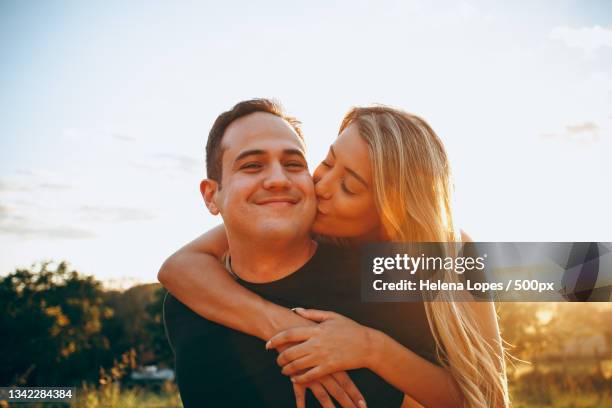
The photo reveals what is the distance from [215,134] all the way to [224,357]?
1.24 m

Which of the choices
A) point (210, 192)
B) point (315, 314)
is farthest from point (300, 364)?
point (210, 192)

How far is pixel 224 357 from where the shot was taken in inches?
107

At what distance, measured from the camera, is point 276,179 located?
8.93 ft

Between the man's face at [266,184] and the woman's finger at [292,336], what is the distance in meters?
0.47

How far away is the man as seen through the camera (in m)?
2.67

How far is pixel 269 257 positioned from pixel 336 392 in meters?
0.77

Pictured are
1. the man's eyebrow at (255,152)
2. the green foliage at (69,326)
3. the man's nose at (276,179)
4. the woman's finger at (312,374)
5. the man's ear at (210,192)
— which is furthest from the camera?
the green foliage at (69,326)

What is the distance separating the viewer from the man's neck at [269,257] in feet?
9.40

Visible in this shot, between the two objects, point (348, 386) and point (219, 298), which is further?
point (219, 298)

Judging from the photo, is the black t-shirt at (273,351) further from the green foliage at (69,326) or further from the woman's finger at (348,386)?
the green foliage at (69,326)

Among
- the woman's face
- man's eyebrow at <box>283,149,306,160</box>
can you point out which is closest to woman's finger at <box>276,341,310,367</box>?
the woman's face

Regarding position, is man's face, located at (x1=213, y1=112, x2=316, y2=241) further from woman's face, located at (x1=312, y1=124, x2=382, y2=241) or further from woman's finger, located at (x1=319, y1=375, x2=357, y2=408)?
woman's finger, located at (x1=319, y1=375, x2=357, y2=408)

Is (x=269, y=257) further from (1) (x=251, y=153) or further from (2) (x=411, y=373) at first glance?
(2) (x=411, y=373)

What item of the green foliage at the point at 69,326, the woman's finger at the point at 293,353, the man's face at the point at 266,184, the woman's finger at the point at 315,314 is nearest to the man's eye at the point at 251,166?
the man's face at the point at 266,184
